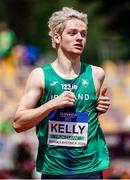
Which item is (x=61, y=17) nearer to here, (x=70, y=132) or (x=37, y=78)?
(x=37, y=78)

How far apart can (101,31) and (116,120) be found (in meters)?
24.0

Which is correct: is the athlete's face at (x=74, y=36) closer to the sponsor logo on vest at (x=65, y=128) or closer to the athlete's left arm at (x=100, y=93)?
the athlete's left arm at (x=100, y=93)

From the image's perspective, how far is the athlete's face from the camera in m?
7.08

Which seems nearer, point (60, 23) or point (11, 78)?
point (60, 23)

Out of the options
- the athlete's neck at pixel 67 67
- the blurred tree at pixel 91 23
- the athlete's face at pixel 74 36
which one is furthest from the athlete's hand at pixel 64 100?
the blurred tree at pixel 91 23

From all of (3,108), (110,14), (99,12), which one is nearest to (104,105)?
(3,108)

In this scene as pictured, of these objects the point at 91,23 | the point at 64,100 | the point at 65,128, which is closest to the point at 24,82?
the point at 65,128

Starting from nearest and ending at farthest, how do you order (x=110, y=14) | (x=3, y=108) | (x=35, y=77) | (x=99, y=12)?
(x=35, y=77), (x=3, y=108), (x=110, y=14), (x=99, y=12)

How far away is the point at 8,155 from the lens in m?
13.7

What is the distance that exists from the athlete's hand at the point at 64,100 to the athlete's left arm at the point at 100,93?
0.87 ft

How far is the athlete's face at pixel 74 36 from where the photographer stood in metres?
7.08

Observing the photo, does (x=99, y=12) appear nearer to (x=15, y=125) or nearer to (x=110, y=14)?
(x=110, y=14)

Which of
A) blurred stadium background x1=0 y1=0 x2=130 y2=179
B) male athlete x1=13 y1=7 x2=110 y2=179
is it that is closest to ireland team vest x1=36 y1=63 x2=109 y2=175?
male athlete x1=13 y1=7 x2=110 y2=179

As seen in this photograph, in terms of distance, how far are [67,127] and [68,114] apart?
0.10m
